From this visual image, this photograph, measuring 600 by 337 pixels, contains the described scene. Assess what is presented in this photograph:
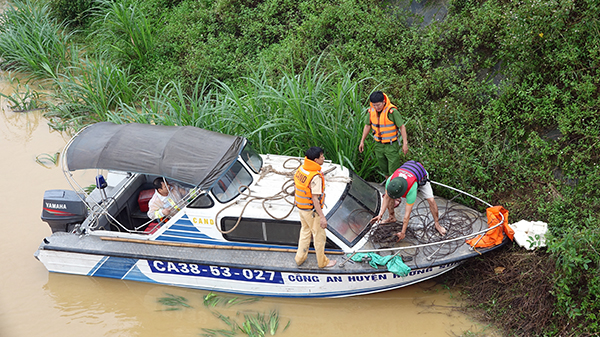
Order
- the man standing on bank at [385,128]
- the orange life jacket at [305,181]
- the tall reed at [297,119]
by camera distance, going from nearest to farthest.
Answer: the orange life jacket at [305,181] → the man standing on bank at [385,128] → the tall reed at [297,119]

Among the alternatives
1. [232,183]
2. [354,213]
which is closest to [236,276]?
[232,183]

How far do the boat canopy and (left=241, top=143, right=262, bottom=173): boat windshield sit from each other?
0.16 metres

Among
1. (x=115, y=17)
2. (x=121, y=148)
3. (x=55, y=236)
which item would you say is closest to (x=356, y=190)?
(x=121, y=148)

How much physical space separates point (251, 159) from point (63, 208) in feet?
9.28

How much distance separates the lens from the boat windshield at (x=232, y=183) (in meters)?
6.18

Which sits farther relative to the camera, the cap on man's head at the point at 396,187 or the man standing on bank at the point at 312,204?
the cap on man's head at the point at 396,187

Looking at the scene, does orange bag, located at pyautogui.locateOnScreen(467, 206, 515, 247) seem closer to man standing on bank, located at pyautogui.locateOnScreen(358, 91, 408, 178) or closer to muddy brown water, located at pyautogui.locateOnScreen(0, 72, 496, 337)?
muddy brown water, located at pyautogui.locateOnScreen(0, 72, 496, 337)

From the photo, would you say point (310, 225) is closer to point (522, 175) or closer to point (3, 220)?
point (522, 175)

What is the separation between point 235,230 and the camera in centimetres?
618

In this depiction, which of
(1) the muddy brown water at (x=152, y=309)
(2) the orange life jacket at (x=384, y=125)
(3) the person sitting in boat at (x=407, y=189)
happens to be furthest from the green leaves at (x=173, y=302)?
(2) the orange life jacket at (x=384, y=125)

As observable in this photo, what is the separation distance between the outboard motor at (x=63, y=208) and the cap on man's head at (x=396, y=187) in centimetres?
442

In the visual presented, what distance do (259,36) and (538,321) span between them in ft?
26.6

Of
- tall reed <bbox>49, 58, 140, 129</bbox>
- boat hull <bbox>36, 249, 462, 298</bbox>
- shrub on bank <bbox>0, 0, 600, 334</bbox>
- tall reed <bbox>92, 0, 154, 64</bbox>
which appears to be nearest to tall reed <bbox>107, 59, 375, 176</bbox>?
shrub on bank <bbox>0, 0, 600, 334</bbox>

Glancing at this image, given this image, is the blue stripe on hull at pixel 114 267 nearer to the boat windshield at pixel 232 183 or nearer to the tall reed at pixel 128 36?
the boat windshield at pixel 232 183
